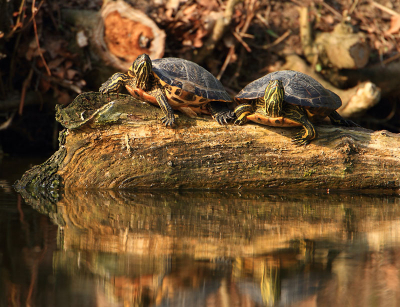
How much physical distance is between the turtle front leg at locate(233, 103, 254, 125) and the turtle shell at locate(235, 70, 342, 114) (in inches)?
4.9

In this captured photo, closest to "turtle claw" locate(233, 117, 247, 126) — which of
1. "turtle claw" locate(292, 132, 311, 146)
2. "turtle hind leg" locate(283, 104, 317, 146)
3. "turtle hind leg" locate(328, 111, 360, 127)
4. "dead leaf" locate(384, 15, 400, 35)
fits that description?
"turtle hind leg" locate(283, 104, 317, 146)

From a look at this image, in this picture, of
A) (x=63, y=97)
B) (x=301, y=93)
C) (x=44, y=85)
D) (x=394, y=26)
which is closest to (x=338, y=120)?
(x=301, y=93)

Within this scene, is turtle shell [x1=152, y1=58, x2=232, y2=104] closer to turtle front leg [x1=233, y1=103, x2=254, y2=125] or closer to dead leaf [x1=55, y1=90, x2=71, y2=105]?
turtle front leg [x1=233, y1=103, x2=254, y2=125]

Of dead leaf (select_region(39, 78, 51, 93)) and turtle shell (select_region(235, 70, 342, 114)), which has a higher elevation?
dead leaf (select_region(39, 78, 51, 93))

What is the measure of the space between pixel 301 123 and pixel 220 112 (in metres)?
0.84

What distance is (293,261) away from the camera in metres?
2.11

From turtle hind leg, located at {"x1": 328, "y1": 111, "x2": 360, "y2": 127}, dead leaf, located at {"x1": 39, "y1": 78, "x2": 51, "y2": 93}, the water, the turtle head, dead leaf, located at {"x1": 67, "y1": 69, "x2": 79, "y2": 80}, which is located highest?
dead leaf, located at {"x1": 67, "y1": 69, "x2": 79, "y2": 80}

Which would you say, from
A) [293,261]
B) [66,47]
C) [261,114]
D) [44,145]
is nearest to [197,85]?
A: [261,114]

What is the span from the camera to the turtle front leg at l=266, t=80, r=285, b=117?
3.97m

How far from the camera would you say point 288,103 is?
13.6ft

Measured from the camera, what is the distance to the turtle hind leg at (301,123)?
13.4ft

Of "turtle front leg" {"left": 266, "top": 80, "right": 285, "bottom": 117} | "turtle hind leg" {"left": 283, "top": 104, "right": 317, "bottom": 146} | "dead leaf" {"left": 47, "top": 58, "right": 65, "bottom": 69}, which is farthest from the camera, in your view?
"dead leaf" {"left": 47, "top": 58, "right": 65, "bottom": 69}

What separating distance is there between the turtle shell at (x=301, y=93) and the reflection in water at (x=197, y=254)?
44.8 inches

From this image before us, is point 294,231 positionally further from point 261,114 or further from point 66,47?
point 66,47
